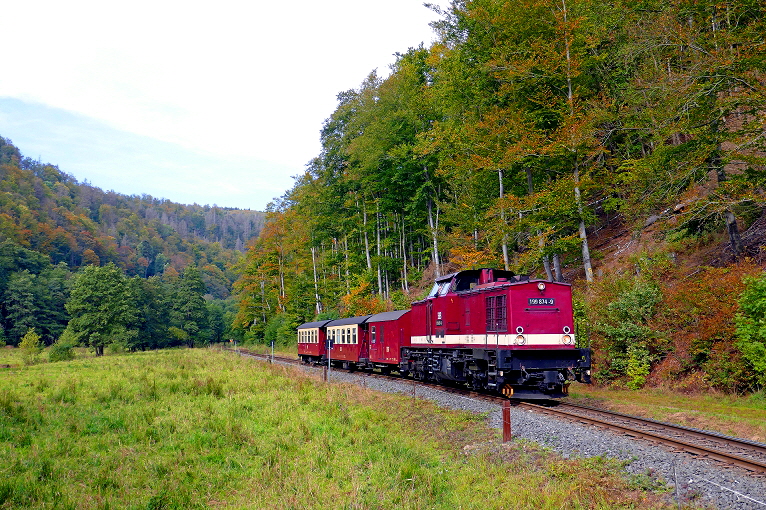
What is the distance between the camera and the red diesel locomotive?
14000 millimetres

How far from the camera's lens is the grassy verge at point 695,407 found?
1060 cm

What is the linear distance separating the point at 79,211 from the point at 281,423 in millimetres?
198629

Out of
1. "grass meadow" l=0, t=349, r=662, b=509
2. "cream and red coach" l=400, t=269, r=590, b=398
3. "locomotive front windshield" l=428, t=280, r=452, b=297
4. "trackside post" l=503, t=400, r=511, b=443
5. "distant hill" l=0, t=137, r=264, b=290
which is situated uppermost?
"distant hill" l=0, t=137, r=264, b=290

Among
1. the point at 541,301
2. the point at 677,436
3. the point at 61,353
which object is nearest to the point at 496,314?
the point at 541,301

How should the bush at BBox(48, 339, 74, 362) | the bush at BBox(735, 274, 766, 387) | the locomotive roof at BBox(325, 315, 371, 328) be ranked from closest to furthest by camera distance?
the bush at BBox(735, 274, 766, 387), the locomotive roof at BBox(325, 315, 371, 328), the bush at BBox(48, 339, 74, 362)

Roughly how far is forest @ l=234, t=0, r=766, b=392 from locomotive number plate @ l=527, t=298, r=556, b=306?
399 centimetres

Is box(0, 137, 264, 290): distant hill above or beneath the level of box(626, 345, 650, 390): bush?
above

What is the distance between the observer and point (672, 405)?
44.4 feet

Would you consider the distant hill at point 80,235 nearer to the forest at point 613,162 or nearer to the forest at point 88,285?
the forest at point 88,285

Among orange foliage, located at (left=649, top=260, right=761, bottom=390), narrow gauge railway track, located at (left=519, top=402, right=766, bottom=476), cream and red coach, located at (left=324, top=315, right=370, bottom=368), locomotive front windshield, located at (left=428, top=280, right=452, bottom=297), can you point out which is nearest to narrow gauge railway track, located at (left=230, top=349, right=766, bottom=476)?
narrow gauge railway track, located at (left=519, top=402, right=766, bottom=476)

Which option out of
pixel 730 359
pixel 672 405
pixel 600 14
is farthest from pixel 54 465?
pixel 600 14

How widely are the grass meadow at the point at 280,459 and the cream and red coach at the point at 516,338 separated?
2.21 m

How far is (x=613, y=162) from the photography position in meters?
21.0

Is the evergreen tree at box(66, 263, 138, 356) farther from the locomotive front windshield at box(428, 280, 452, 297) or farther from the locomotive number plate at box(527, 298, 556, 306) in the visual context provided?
the locomotive number plate at box(527, 298, 556, 306)
